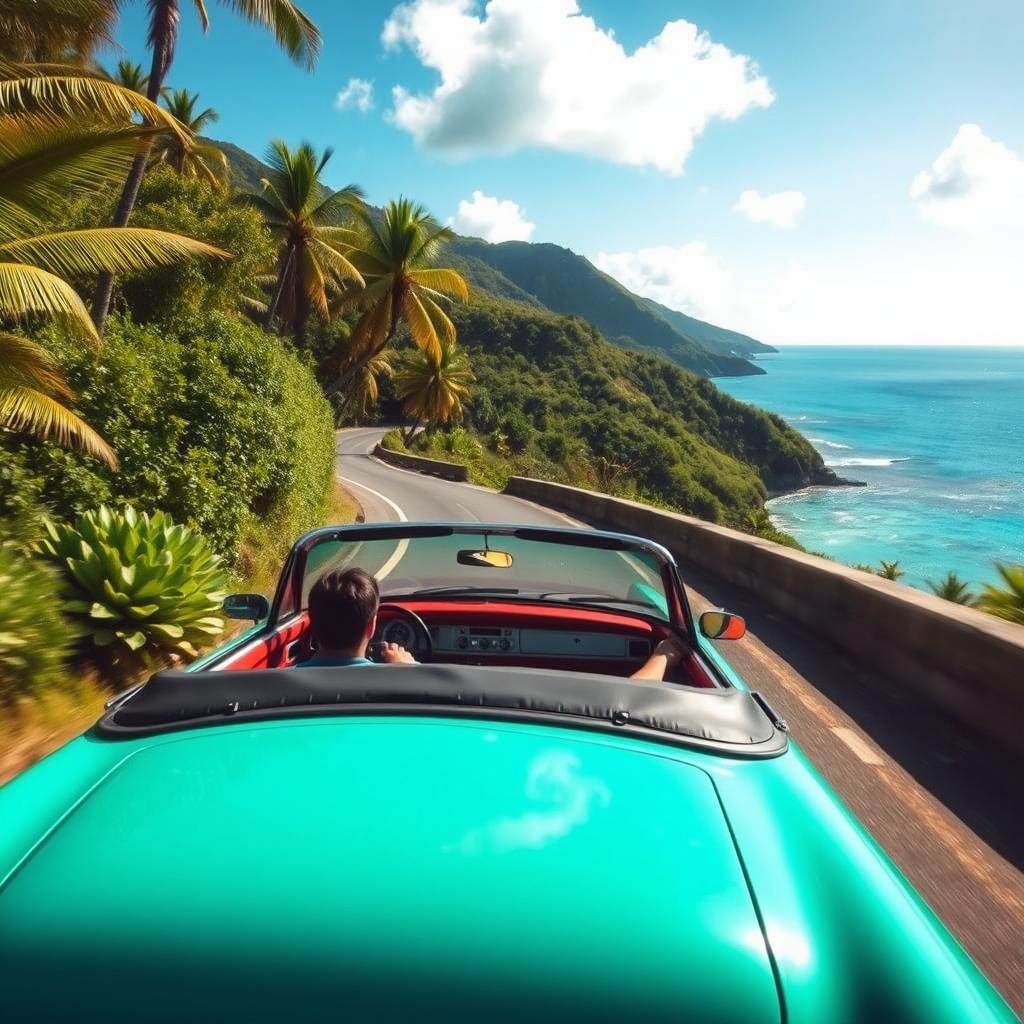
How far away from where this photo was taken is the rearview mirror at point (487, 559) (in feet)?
10.6

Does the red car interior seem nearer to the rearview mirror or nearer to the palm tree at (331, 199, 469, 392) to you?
the rearview mirror

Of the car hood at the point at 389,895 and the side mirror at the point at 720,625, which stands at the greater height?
the car hood at the point at 389,895

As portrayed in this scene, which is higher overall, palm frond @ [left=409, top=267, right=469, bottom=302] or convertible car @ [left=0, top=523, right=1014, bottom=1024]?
palm frond @ [left=409, top=267, right=469, bottom=302]

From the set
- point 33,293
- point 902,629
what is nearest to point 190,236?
point 33,293

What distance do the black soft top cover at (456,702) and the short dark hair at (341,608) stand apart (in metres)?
0.31

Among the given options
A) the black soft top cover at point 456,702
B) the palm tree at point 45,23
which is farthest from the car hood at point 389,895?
the palm tree at point 45,23

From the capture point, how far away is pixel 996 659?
17.8 feet

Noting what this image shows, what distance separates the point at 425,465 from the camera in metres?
42.3

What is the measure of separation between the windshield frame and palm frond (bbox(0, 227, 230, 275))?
669cm

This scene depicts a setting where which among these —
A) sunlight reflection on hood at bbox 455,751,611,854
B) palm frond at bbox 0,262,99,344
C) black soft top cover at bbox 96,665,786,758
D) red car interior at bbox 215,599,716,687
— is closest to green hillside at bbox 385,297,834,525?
palm frond at bbox 0,262,99,344

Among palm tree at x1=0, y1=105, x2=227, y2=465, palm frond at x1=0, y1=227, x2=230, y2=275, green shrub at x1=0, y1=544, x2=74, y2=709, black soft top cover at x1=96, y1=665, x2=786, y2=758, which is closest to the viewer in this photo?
black soft top cover at x1=96, y1=665, x2=786, y2=758

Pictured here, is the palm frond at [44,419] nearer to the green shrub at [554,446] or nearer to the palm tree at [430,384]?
the palm tree at [430,384]

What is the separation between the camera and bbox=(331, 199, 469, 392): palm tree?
31359mm

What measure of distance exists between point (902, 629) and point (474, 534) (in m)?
4.86
